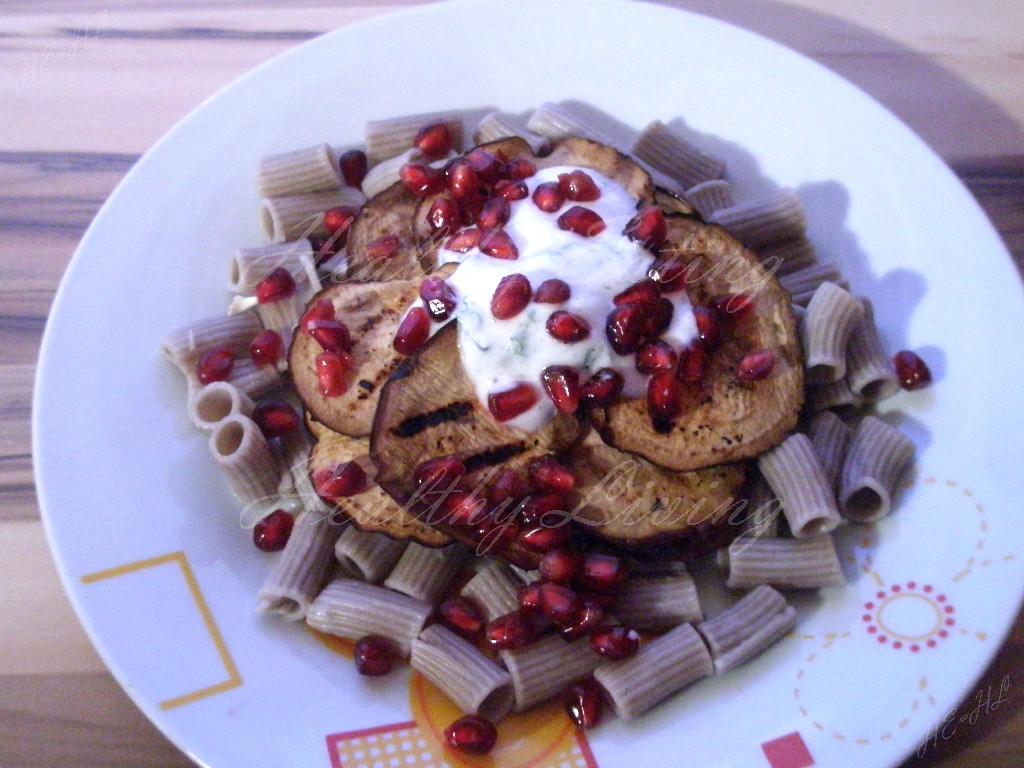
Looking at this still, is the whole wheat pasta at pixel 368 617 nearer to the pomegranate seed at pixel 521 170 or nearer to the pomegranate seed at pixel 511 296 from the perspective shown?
the pomegranate seed at pixel 511 296

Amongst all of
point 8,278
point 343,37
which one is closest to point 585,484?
point 343,37

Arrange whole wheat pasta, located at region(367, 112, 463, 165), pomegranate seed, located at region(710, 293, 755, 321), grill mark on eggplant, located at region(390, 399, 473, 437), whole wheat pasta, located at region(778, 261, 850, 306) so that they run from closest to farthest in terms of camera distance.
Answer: grill mark on eggplant, located at region(390, 399, 473, 437)
pomegranate seed, located at region(710, 293, 755, 321)
whole wheat pasta, located at region(778, 261, 850, 306)
whole wheat pasta, located at region(367, 112, 463, 165)

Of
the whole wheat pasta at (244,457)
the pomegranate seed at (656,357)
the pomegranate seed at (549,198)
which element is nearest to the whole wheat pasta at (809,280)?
the pomegranate seed at (656,357)

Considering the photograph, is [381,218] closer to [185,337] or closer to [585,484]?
[185,337]

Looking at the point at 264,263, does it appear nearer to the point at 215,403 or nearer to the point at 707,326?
the point at 215,403

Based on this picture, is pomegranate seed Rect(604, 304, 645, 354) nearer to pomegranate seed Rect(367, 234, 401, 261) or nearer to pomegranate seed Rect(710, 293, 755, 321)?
pomegranate seed Rect(710, 293, 755, 321)

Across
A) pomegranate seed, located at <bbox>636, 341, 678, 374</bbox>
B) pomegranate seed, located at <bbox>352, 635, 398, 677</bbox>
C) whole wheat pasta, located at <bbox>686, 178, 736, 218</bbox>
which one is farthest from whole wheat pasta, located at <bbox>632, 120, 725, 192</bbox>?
pomegranate seed, located at <bbox>352, 635, 398, 677</bbox>
